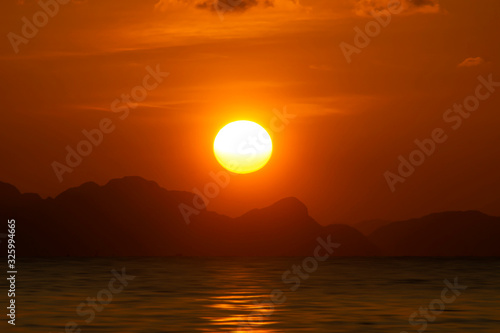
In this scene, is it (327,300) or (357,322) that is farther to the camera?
(327,300)

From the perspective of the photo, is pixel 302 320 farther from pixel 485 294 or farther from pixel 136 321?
pixel 485 294

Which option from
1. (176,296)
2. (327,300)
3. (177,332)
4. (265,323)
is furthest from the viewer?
(176,296)

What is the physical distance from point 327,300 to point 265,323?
1767 cm

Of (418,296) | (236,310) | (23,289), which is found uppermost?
(23,289)

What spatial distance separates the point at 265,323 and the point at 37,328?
10.4 meters

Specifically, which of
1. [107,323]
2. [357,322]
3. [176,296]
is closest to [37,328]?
[107,323]

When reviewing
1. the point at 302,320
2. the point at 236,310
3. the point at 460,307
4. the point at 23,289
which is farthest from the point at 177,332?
the point at 23,289

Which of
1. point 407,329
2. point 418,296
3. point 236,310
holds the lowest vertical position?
point 407,329

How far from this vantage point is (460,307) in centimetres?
5684

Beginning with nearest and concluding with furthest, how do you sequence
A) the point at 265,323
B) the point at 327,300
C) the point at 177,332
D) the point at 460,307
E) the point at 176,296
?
the point at 177,332 < the point at 265,323 < the point at 460,307 < the point at 327,300 < the point at 176,296

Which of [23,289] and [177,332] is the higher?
[23,289]

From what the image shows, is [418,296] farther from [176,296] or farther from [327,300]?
[176,296]

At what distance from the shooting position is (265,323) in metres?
45.2

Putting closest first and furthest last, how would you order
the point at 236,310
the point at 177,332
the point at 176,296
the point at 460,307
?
1. the point at 177,332
2. the point at 236,310
3. the point at 460,307
4. the point at 176,296
